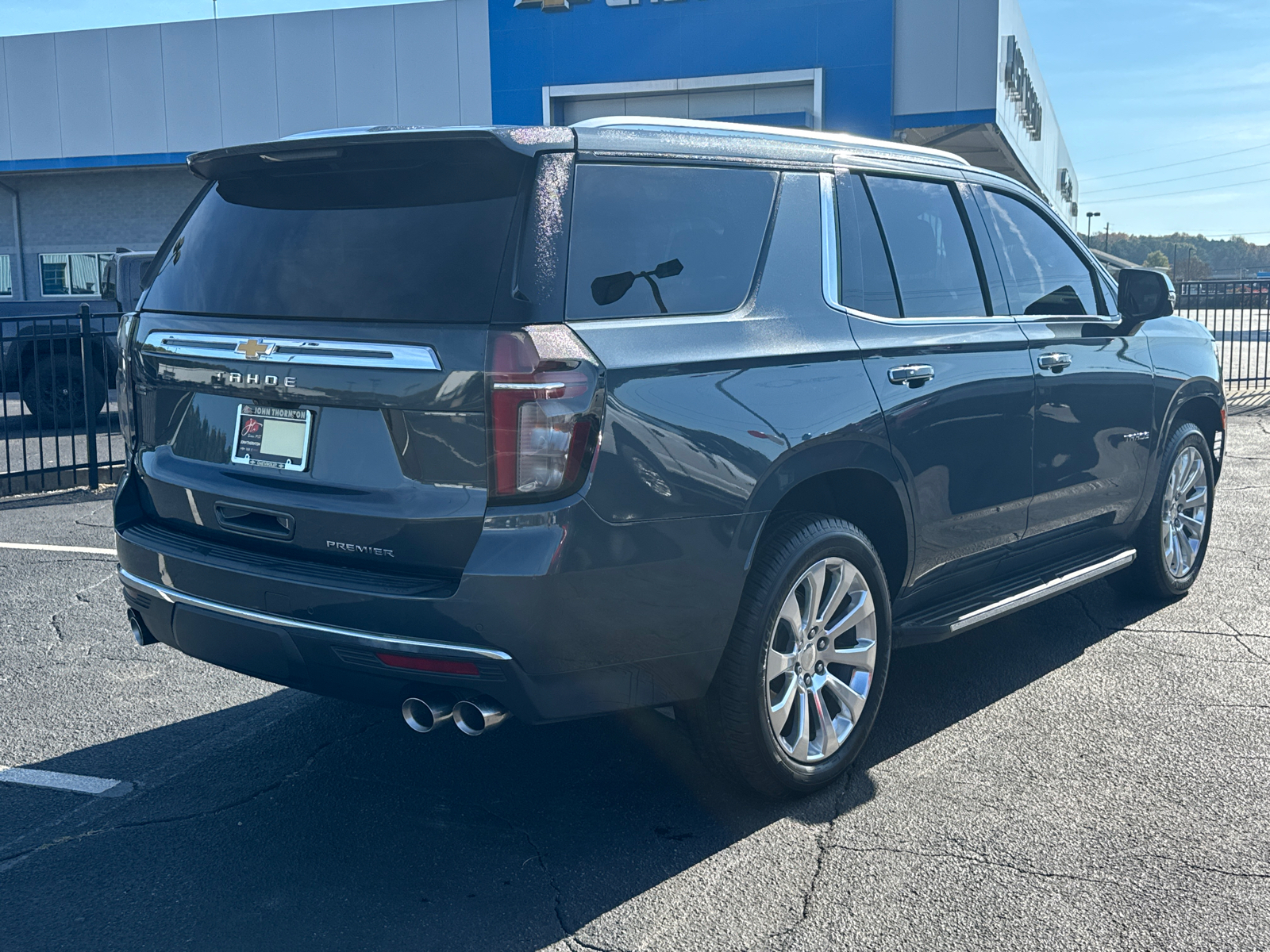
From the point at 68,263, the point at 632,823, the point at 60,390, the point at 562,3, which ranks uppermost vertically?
the point at 562,3

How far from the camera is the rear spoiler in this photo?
304cm

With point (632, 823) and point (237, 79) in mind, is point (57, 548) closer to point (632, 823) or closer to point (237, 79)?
point (632, 823)

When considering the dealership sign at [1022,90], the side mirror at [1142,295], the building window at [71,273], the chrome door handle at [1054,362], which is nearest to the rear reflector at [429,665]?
the chrome door handle at [1054,362]

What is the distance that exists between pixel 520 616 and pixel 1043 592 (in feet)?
8.30

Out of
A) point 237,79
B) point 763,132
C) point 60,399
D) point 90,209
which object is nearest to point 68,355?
point 60,399

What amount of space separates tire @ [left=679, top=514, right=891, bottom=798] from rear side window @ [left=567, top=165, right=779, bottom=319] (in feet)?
2.47

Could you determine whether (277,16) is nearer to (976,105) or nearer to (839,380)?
(976,105)

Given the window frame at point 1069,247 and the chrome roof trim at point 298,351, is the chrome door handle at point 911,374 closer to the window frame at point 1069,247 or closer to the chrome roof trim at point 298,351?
the window frame at point 1069,247

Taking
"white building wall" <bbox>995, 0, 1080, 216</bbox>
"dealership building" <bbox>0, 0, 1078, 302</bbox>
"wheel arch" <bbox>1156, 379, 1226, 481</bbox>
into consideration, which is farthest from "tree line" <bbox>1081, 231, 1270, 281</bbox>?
"wheel arch" <bbox>1156, 379, 1226, 481</bbox>

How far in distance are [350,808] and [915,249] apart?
266 centimetres

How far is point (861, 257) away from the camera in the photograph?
3959 mm

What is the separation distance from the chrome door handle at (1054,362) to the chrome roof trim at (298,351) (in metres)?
2.66

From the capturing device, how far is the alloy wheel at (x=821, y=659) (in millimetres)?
3572

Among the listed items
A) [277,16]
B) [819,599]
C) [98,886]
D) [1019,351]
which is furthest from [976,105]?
[98,886]
